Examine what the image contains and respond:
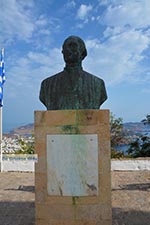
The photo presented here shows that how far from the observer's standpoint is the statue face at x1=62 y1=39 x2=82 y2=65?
126 inches

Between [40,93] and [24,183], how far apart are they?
17.1 feet

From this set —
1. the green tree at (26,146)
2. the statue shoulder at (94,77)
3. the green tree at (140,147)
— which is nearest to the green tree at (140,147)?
the green tree at (140,147)

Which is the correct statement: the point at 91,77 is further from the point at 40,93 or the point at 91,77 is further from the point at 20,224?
the point at 20,224

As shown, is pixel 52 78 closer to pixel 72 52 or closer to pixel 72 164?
pixel 72 52

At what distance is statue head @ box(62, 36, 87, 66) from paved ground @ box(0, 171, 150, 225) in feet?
8.20

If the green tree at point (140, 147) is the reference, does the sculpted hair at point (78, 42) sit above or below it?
above

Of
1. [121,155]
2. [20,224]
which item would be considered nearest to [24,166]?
[121,155]

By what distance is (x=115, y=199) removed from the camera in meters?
Answer: 6.05

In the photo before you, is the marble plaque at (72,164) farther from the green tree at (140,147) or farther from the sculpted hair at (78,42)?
the green tree at (140,147)

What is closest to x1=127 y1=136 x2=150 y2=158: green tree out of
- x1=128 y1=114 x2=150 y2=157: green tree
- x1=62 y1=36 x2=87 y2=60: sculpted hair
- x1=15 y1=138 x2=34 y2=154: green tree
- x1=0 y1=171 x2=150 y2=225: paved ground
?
x1=128 y1=114 x2=150 y2=157: green tree

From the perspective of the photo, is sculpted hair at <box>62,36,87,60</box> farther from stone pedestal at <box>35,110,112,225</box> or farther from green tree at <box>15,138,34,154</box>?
green tree at <box>15,138,34,154</box>

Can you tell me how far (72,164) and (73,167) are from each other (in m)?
0.03

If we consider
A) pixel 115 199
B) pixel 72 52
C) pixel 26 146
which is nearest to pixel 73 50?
pixel 72 52

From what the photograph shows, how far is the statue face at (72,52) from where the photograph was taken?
3189 millimetres
